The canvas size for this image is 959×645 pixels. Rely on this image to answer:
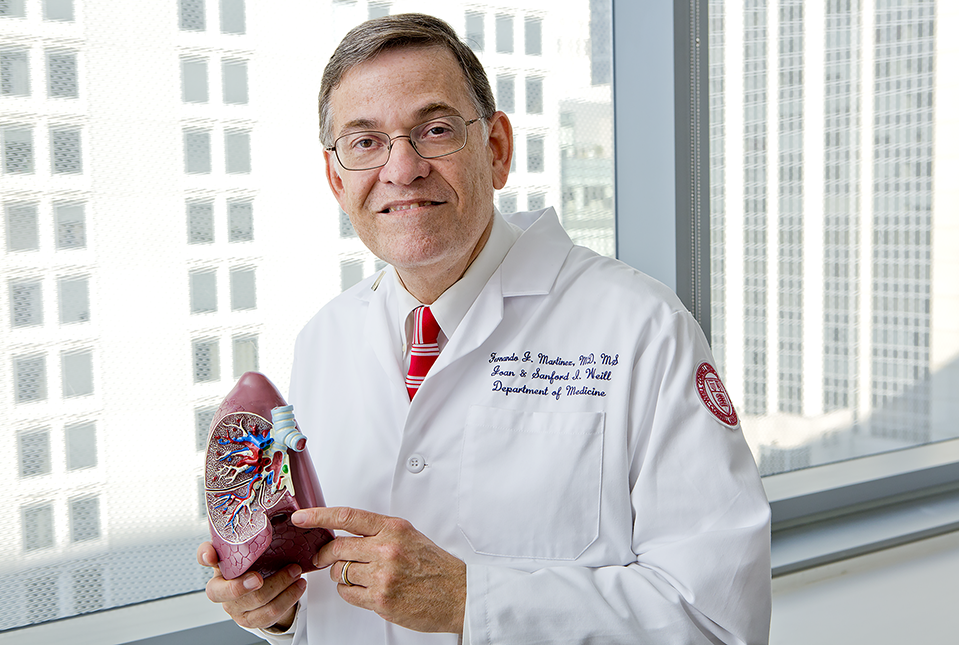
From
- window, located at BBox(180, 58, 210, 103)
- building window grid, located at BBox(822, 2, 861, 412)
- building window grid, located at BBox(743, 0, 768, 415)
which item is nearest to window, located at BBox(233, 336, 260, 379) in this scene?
window, located at BBox(180, 58, 210, 103)

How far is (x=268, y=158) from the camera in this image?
4.32 feet

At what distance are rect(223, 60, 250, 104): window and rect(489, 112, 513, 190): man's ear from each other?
47 centimetres

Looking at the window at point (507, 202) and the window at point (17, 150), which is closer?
the window at point (17, 150)

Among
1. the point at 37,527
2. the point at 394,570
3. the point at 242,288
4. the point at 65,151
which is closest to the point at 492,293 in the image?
the point at 394,570

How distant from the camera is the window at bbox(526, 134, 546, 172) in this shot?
157 cm

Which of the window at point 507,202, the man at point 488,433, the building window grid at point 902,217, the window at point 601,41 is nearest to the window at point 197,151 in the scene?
the man at point 488,433

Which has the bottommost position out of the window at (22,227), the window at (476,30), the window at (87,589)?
the window at (87,589)

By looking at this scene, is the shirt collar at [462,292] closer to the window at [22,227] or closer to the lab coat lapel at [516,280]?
the lab coat lapel at [516,280]

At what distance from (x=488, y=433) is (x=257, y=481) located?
31 cm

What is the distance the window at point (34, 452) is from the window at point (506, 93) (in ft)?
3.41

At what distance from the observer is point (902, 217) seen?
6.77 ft

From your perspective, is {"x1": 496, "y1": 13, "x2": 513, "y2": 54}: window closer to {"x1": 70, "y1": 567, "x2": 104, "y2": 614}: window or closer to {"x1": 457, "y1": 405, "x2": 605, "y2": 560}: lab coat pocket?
{"x1": 457, "y1": 405, "x2": 605, "y2": 560}: lab coat pocket

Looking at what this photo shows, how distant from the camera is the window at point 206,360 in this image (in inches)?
50.3

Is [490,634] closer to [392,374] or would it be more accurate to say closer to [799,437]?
[392,374]
